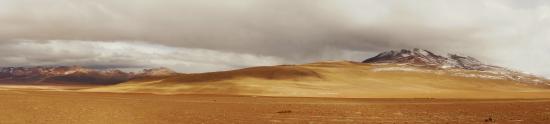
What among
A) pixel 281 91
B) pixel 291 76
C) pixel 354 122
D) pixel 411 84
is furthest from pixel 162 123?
pixel 411 84

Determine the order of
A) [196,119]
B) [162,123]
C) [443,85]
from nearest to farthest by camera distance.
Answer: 1. [162,123]
2. [196,119]
3. [443,85]

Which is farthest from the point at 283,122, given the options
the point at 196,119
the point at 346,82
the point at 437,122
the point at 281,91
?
the point at 346,82

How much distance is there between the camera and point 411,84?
181375mm

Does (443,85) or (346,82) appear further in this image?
(443,85)

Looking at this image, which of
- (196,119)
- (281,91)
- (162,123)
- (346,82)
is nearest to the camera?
(162,123)

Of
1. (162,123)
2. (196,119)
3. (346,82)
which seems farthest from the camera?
(346,82)

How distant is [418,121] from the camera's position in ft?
112

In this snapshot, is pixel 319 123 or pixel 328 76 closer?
pixel 319 123

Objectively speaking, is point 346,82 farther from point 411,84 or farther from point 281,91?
point 281,91

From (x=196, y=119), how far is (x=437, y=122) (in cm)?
1434

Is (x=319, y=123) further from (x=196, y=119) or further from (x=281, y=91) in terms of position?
(x=281, y=91)

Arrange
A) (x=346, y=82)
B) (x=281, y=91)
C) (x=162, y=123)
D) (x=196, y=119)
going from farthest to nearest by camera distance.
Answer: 1. (x=346, y=82)
2. (x=281, y=91)
3. (x=196, y=119)
4. (x=162, y=123)

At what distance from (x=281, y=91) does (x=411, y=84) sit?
2884 inches

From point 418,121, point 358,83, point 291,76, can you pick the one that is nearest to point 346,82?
point 358,83
